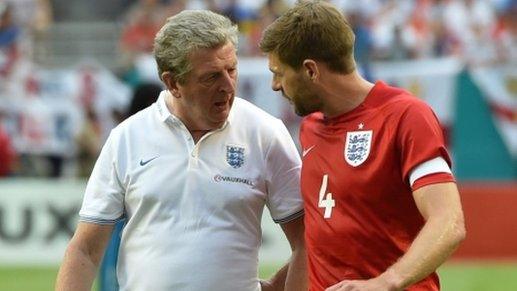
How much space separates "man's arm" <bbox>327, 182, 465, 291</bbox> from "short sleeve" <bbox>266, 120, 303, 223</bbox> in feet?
3.45

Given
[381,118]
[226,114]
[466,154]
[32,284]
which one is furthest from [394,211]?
[466,154]

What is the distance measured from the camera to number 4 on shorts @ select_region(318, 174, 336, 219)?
593 centimetres

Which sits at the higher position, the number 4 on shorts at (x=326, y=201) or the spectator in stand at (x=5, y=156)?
the number 4 on shorts at (x=326, y=201)

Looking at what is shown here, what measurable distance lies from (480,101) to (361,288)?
52.0 ft

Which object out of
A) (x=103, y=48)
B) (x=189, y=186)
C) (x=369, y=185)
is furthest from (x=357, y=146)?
(x=103, y=48)

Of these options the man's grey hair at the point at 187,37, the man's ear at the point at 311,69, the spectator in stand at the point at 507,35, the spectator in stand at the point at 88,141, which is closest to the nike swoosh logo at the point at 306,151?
the man's ear at the point at 311,69

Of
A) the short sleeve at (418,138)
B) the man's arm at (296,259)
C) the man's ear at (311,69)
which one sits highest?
the man's ear at (311,69)

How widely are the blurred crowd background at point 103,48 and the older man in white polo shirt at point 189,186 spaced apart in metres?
13.2

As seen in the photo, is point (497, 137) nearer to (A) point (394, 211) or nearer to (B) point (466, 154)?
(B) point (466, 154)

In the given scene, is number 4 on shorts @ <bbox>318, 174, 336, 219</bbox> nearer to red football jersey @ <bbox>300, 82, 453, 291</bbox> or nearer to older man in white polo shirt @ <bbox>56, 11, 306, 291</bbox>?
red football jersey @ <bbox>300, 82, 453, 291</bbox>

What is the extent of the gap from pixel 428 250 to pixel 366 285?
256mm

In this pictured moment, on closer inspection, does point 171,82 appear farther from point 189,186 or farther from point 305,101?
point 305,101

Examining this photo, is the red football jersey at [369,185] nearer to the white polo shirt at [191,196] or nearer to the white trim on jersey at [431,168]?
the white trim on jersey at [431,168]

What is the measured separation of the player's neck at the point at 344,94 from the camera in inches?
233
